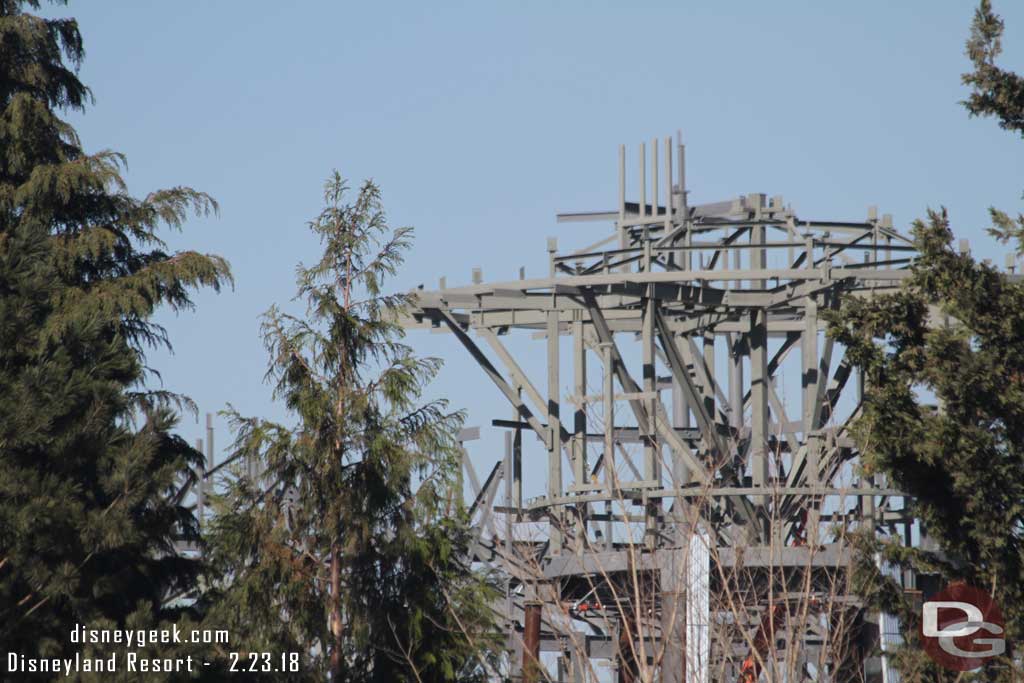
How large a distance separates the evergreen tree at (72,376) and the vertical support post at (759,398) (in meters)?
7.71

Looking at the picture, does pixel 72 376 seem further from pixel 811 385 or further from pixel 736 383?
pixel 736 383

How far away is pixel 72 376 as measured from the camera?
1614cm

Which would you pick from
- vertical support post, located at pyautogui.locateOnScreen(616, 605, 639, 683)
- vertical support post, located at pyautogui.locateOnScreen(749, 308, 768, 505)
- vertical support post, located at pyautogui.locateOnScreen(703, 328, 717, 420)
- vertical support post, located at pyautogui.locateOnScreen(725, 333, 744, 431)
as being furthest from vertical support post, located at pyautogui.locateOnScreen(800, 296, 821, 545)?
vertical support post, located at pyautogui.locateOnScreen(616, 605, 639, 683)

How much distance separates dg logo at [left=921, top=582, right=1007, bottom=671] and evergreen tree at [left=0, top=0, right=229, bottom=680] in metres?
8.08

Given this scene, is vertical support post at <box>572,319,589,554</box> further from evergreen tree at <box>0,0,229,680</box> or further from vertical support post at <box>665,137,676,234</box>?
evergreen tree at <box>0,0,229,680</box>

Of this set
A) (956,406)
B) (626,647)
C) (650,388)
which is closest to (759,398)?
(650,388)

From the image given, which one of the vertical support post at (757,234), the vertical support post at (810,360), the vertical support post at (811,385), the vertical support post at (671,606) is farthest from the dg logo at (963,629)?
the vertical support post at (757,234)

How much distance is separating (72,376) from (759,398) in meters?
11.4

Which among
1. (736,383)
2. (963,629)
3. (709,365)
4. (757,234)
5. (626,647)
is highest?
(757,234)

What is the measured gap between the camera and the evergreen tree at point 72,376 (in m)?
15.7

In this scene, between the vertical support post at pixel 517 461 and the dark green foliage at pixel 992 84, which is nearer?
the dark green foliage at pixel 992 84

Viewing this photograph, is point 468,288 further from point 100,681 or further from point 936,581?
point 100,681

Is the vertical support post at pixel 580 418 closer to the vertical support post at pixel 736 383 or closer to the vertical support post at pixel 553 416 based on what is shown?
the vertical support post at pixel 553 416

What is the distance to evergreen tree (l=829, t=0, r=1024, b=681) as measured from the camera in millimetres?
18625
